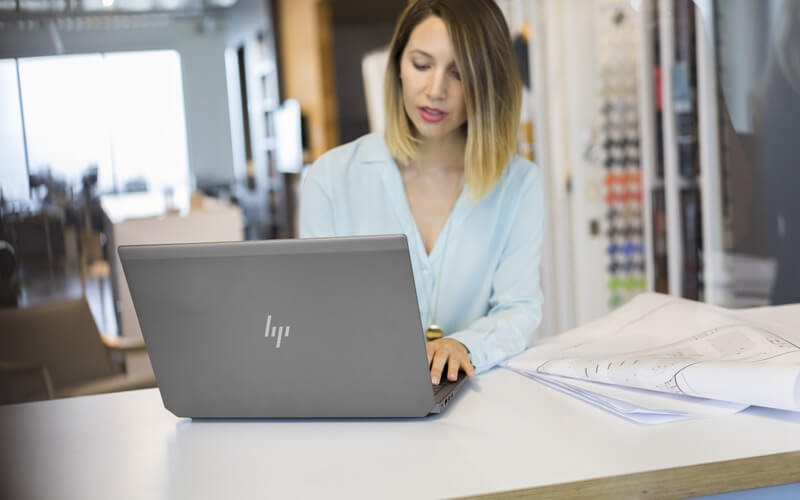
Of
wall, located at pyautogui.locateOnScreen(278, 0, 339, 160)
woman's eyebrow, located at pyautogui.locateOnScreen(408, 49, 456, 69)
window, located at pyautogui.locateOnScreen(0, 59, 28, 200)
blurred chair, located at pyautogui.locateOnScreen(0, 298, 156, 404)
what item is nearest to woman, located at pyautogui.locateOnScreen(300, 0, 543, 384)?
woman's eyebrow, located at pyautogui.locateOnScreen(408, 49, 456, 69)

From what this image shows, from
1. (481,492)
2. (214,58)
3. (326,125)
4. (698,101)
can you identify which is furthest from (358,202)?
(326,125)

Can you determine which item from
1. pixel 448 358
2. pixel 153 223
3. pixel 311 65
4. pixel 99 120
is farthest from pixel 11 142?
pixel 311 65

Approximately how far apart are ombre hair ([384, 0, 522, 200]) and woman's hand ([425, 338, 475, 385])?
48 cm

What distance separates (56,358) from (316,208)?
5.05 ft

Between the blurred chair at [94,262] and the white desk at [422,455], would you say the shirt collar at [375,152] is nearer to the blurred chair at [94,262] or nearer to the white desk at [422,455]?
the white desk at [422,455]

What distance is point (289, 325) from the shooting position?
1.07m

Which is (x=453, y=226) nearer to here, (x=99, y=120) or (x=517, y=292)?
(x=517, y=292)

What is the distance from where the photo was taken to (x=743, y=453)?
0.94m

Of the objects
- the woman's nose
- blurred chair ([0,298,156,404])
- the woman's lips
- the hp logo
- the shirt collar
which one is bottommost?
blurred chair ([0,298,156,404])

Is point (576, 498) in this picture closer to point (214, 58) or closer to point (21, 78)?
point (21, 78)

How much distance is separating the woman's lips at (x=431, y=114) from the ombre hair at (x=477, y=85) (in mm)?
55

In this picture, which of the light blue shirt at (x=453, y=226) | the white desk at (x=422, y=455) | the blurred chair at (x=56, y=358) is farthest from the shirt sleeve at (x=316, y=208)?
the blurred chair at (x=56, y=358)

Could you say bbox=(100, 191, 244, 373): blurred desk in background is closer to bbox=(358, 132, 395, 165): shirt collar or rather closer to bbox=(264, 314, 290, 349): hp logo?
bbox=(358, 132, 395, 165): shirt collar

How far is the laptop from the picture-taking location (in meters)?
1.03
